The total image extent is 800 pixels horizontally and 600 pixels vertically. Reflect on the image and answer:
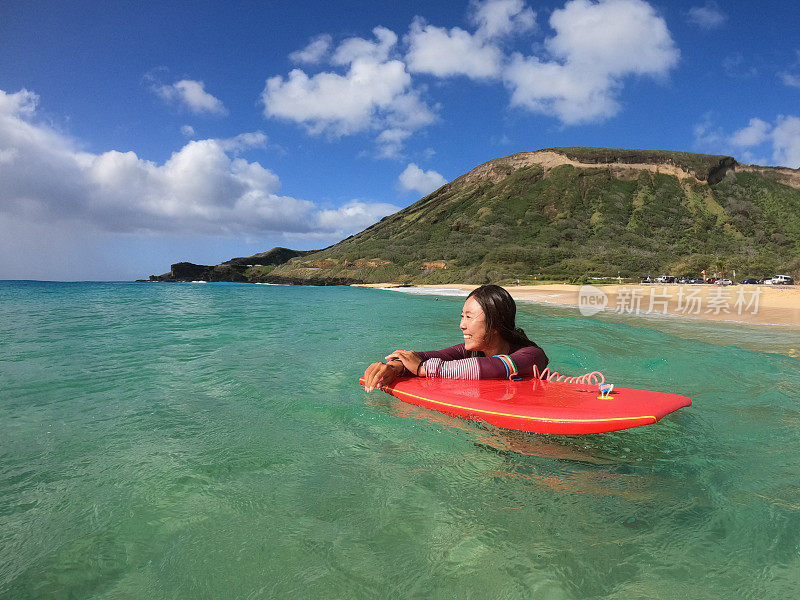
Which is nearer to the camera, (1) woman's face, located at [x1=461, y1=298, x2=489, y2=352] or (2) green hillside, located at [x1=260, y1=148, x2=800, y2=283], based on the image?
(1) woman's face, located at [x1=461, y1=298, x2=489, y2=352]

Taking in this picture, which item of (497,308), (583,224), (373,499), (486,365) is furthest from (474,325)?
(583,224)

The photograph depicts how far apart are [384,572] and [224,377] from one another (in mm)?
5577

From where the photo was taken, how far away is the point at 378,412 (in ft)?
16.2

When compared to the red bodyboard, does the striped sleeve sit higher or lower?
higher

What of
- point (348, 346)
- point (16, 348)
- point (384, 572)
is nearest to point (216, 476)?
point (384, 572)

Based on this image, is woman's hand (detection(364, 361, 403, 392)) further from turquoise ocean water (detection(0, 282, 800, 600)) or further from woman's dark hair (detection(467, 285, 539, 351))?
woman's dark hair (detection(467, 285, 539, 351))

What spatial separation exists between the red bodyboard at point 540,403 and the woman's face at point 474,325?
42 centimetres

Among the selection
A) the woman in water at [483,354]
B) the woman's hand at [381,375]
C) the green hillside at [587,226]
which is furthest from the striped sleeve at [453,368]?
the green hillside at [587,226]

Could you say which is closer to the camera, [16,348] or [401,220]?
[16,348]

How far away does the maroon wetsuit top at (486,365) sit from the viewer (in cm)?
450

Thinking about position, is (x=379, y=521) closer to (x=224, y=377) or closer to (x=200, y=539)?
(x=200, y=539)

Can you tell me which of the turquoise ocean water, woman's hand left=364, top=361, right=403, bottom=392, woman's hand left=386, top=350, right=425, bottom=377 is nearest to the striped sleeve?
woman's hand left=386, top=350, right=425, bottom=377

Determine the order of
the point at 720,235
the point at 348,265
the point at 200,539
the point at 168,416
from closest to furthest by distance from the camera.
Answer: the point at 200,539
the point at 168,416
the point at 720,235
the point at 348,265

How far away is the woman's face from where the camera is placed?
14.7 feet
